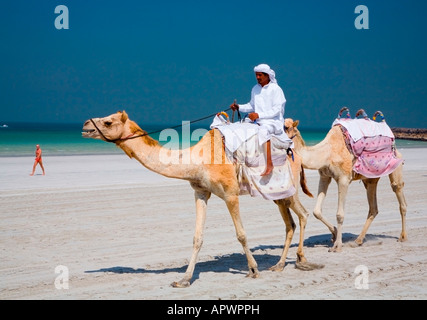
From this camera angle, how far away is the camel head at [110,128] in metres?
7.11

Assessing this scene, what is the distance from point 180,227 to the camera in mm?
11258

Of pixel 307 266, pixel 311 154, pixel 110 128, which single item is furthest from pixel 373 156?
pixel 110 128

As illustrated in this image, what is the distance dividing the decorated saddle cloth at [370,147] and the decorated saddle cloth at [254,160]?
2573mm

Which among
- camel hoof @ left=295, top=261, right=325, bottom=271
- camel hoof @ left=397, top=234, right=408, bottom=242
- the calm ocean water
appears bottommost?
camel hoof @ left=295, top=261, right=325, bottom=271

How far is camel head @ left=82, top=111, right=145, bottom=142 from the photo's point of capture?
23.3 feet

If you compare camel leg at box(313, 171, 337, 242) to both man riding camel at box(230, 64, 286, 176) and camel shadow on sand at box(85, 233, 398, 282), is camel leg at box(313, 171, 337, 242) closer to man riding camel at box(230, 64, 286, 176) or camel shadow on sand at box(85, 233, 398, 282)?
camel shadow on sand at box(85, 233, 398, 282)

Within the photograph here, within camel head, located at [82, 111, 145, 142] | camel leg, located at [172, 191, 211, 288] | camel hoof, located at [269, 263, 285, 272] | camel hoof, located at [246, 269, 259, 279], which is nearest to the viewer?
camel head, located at [82, 111, 145, 142]

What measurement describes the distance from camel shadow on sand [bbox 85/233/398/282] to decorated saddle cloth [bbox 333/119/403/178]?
3.93 feet

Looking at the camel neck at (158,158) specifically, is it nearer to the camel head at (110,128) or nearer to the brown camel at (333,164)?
the camel head at (110,128)

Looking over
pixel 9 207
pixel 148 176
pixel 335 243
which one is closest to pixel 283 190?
pixel 335 243

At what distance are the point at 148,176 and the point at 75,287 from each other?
49.4ft

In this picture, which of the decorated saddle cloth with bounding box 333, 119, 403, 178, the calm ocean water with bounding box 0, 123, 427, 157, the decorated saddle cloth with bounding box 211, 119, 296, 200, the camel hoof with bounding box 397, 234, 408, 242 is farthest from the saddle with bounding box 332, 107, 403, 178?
the calm ocean water with bounding box 0, 123, 427, 157

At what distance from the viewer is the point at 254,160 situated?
791cm

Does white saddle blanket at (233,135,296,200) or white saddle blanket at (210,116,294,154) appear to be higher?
white saddle blanket at (210,116,294,154)
